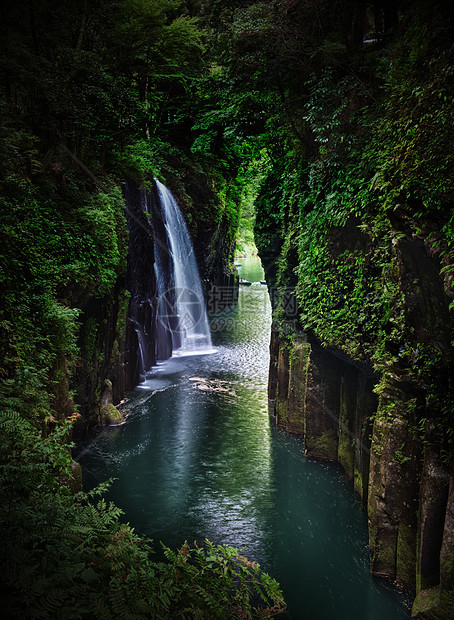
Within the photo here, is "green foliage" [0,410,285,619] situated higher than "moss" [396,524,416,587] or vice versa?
"green foliage" [0,410,285,619]

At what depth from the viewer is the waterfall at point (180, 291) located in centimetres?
2095

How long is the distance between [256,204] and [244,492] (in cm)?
950

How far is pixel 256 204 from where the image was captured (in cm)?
1476

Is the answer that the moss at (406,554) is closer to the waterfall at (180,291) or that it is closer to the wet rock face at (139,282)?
the wet rock face at (139,282)

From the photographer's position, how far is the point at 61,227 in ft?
33.9

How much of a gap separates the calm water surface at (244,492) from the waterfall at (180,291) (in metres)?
6.51

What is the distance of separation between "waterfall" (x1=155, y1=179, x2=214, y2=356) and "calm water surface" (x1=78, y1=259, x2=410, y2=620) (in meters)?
6.51

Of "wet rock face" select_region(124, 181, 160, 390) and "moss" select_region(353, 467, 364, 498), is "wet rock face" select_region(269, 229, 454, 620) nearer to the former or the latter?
"moss" select_region(353, 467, 364, 498)

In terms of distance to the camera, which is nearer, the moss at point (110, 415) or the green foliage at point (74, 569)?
the green foliage at point (74, 569)

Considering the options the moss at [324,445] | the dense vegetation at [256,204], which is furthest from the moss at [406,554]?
the moss at [324,445]

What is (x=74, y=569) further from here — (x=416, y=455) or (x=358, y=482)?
(x=358, y=482)

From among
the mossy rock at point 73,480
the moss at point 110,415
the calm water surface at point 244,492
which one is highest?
the mossy rock at point 73,480

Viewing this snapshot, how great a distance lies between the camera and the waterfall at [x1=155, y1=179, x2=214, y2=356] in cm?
2095

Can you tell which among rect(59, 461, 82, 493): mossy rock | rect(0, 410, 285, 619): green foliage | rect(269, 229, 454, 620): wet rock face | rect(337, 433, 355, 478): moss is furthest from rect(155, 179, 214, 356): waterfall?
rect(0, 410, 285, 619): green foliage
